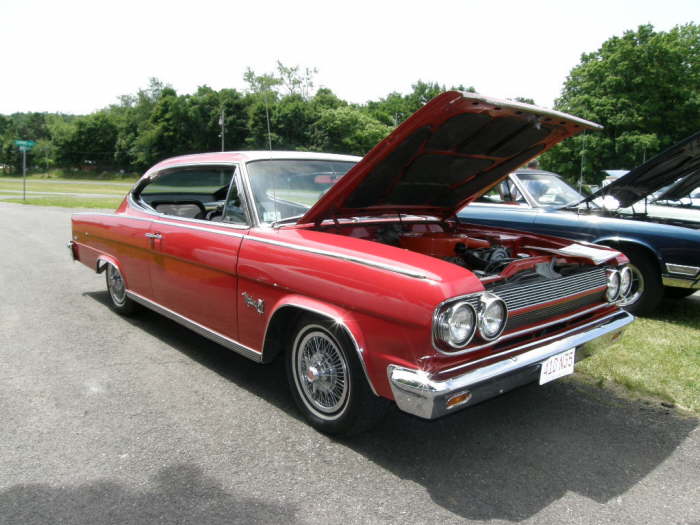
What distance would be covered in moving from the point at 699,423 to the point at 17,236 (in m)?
12.3

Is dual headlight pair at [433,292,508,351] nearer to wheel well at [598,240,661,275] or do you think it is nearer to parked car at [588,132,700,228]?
parked car at [588,132,700,228]

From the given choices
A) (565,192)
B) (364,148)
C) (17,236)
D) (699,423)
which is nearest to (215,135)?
(364,148)

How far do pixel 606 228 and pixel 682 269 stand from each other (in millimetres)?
859

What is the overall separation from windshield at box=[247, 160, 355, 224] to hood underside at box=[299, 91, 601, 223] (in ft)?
0.88

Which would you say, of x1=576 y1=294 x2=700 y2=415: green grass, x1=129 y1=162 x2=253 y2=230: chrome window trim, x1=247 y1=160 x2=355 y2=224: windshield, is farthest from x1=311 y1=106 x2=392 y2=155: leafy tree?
x1=247 y1=160 x2=355 y2=224: windshield

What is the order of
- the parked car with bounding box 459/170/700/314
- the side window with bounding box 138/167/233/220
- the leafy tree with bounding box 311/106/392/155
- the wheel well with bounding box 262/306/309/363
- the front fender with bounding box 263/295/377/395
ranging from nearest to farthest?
Result: 1. the front fender with bounding box 263/295/377/395
2. the wheel well with bounding box 262/306/309/363
3. the side window with bounding box 138/167/233/220
4. the parked car with bounding box 459/170/700/314
5. the leafy tree with bounding box 311/106/392/155

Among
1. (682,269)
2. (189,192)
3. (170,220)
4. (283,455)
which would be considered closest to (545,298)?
(283,455)

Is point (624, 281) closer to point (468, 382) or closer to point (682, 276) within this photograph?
point (468, 382)

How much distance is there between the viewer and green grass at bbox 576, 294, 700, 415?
146 inches

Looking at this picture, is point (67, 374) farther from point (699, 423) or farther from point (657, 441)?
point (699, 423)

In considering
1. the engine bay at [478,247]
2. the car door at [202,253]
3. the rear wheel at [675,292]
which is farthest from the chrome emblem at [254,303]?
the rear wheel at [675,292]

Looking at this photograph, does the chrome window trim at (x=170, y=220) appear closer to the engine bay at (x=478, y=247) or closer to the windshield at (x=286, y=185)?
the windshield at (x=286, y=185)

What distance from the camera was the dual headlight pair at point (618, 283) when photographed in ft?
11.4

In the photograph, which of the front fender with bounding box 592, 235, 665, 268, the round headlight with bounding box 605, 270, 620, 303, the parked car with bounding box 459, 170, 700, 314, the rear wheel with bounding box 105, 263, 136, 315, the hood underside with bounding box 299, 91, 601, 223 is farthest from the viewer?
the front fender with bounding box 592, 235, 665, 268
